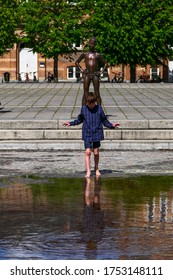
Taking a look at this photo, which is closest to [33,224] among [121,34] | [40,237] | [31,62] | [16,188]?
[40,237]

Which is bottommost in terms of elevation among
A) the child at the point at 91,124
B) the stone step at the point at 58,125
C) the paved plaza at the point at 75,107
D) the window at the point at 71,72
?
the window at the point at 71,72

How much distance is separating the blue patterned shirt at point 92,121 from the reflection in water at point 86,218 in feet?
2.59

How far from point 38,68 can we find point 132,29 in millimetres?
24568

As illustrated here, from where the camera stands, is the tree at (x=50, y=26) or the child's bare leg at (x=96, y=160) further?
A: the tree at (x=50, y=26)

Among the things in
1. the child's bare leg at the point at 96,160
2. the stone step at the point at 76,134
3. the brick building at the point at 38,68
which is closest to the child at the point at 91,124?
the child's bare leg at the point at 96,160

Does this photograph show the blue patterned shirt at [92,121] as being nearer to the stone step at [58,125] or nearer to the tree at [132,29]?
the stone step at [58,125]

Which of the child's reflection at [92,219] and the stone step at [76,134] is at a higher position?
the child's reflection at [92,219]

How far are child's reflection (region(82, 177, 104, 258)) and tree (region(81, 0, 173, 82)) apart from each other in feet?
168

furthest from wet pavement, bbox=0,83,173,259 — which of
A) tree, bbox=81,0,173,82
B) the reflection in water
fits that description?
tree, bbox=81,0,173,82

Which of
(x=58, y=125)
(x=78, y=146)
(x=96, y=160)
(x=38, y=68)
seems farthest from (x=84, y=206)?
(x=38, y=68)

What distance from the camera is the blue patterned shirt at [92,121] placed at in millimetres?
15867

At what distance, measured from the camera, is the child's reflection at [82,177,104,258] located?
1009 centimetres

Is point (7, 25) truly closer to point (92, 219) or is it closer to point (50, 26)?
point (50, 26)

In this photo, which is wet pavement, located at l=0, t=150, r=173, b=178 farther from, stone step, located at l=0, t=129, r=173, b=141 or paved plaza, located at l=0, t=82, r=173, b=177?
stone step, located at l=0, t=129, r=173, b=141
